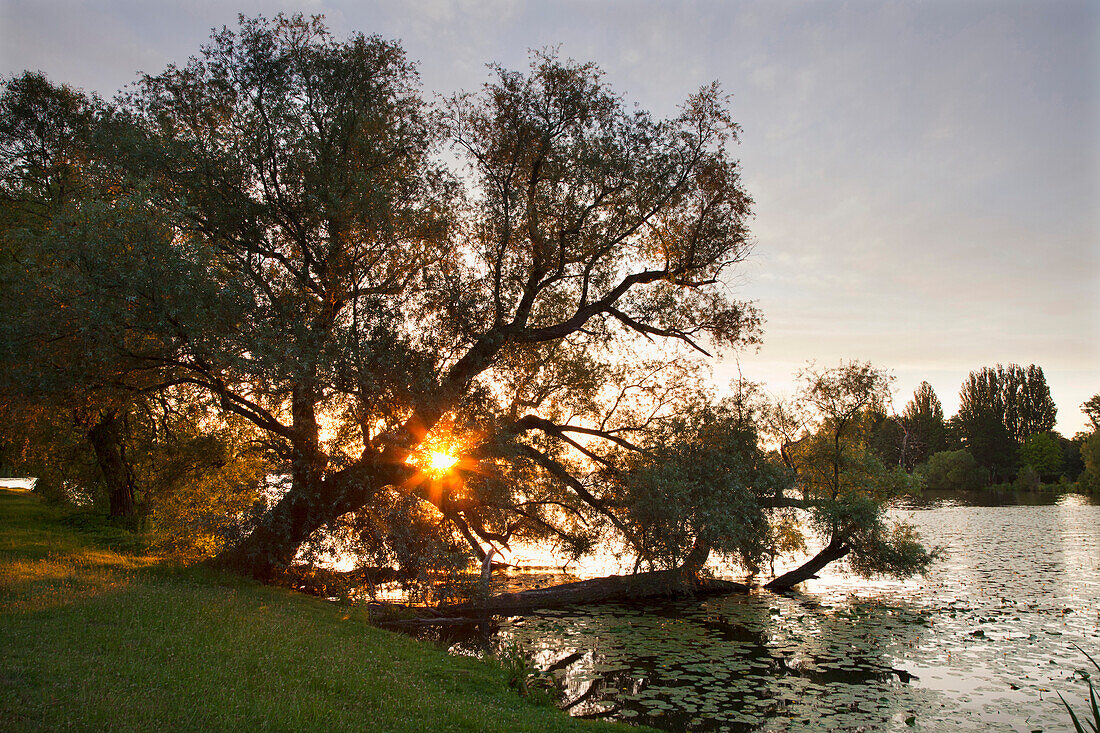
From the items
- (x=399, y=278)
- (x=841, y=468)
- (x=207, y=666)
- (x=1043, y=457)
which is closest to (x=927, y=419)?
(x=1043, y=457)

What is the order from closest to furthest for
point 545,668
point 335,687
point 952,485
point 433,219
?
point 335,687 < point 545,668 < point 433,219 < point 952,485

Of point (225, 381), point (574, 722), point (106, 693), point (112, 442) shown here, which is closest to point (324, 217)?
point (225, 381)

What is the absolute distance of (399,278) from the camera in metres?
18.4

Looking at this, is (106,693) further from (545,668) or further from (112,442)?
(112,442)

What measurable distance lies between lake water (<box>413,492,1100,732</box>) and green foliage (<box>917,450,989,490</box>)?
8409 centimetres

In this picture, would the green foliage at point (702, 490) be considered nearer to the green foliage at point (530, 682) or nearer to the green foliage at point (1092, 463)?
the green foliage at point (530, 682)

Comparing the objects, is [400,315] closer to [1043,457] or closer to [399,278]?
[399,278]

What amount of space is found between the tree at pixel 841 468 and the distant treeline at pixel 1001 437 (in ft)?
241

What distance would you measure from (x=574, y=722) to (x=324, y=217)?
1331 centimetres

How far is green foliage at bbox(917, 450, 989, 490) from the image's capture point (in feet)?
328

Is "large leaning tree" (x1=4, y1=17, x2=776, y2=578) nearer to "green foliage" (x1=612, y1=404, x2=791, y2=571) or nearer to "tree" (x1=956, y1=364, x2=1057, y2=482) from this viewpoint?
"green foliage" (x1=612, y1=404, x2=791, y2=571)

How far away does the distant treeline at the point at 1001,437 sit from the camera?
9719 cm

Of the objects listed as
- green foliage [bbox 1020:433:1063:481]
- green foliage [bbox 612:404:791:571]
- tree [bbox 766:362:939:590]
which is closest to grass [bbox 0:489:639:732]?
green foliage [bbox 612:404:791:571]

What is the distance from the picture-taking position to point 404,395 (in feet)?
53.7
